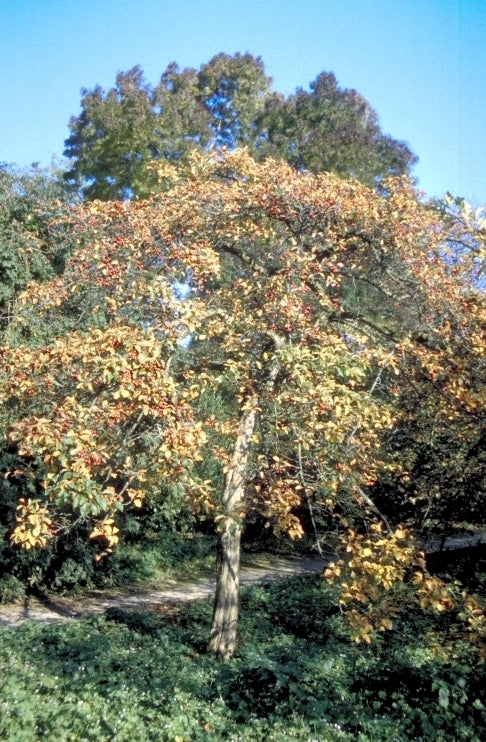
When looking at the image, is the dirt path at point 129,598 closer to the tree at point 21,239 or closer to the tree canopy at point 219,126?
the tree at point 21,239

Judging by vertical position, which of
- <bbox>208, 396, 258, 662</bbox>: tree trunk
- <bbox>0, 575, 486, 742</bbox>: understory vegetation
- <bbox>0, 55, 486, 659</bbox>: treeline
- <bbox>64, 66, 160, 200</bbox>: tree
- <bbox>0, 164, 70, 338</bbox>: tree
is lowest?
<bbox>0, 575, 486, 742</bbox>: understory vegetation

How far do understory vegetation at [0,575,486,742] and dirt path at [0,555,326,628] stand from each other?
2.60 metres

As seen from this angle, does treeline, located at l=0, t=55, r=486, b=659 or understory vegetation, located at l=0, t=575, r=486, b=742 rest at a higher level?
treeline, located at l=0, t=55, r=486, b=659

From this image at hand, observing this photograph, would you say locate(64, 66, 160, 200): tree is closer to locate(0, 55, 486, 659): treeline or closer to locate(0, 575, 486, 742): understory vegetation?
locate(0, 55, 486, 659): treeline

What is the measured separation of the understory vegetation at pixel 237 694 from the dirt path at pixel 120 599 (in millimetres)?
2601

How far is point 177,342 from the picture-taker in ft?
16.0

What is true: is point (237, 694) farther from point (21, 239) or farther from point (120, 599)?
point (21, 239)

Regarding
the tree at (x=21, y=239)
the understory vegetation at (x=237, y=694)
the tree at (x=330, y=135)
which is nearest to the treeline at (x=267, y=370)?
the understory vegetation at (x=237, y=694)

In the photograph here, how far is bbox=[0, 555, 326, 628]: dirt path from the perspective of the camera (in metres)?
8.75

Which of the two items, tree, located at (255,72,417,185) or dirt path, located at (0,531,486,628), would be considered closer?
dirt path, located at (0,531,486,628)

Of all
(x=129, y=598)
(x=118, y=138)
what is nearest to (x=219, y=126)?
(x=118, y=138)

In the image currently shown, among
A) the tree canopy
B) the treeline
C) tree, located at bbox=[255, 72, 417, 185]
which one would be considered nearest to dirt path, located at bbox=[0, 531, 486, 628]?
the treeline

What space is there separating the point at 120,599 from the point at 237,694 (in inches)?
243

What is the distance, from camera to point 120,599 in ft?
33.1
